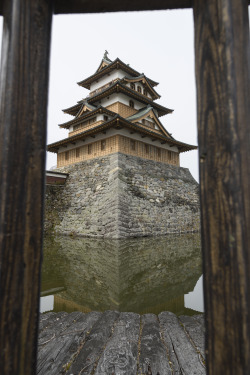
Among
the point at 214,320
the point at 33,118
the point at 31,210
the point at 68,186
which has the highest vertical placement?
the point at 68,186

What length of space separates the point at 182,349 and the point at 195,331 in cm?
32

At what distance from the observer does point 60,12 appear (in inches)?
38.1

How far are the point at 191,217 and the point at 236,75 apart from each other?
14.1m

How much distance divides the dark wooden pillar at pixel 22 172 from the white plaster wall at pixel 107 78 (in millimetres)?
17079

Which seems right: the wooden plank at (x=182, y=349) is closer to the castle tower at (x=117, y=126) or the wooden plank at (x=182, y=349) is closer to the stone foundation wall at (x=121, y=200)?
the stone foundation wall at (x=121, y=200)

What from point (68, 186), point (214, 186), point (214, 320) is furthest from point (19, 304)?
point (68, 186)

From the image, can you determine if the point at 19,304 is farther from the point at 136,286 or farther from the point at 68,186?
the point at 68,186

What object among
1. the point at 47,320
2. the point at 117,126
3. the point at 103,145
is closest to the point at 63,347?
the point at 47,320

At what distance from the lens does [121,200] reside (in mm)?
10547

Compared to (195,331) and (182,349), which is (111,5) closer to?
(182,349)

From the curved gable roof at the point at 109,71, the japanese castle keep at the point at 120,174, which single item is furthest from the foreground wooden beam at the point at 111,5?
the curved gable roof at the point at 109,71

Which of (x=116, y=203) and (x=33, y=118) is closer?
(x=33, y=118)

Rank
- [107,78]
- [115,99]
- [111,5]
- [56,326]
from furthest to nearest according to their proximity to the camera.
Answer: [107,78], [115,99], [56,326], [111,5]

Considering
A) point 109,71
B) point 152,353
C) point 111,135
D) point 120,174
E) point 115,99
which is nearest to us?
point 152,353
